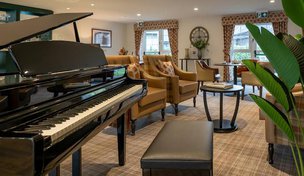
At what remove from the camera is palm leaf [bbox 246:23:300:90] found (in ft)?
3.38

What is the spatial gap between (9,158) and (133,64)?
291 centimetres

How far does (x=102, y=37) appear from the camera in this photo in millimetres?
10172

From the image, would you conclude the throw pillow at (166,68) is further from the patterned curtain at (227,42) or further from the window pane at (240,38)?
the window pane at (240,38)

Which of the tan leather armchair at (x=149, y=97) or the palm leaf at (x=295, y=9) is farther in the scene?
the tan leather armchair at (x=149, y=97)

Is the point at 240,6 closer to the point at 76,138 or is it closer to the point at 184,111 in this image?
the point at 184,111

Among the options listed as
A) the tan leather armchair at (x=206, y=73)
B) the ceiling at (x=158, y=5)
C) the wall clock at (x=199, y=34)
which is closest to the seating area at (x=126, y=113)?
the tan leather armchair at (x=206, y=73)

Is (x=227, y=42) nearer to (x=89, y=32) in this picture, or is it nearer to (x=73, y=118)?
(x=89, y=32)

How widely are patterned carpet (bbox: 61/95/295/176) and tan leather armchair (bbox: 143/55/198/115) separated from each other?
0.50m

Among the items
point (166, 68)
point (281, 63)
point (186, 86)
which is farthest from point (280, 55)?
point (166, 68)

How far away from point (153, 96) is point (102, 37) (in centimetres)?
726

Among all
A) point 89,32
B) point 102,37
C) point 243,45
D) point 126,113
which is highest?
point 89,32

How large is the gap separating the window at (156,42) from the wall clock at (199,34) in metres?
1.25

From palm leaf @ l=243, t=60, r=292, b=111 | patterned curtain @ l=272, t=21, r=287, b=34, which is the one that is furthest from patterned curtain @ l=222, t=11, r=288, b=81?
palm leaf @ l=243, t=60, r=292, b=111

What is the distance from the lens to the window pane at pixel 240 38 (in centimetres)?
870
